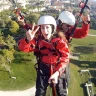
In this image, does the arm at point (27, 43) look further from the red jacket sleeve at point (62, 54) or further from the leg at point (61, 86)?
the leg at point (61, 86)

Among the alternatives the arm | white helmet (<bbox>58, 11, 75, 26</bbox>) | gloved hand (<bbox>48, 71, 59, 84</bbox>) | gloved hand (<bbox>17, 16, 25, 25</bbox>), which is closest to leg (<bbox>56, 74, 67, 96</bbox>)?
gloved hand (<bbox>48, 71, 59, 84</bbox>)

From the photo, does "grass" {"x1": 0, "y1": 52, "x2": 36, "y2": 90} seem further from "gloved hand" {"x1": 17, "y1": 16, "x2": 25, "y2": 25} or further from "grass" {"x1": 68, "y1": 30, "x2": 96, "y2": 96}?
"gloved hand" {"x1": 17, "y1": 16, "x2": 25, "y2": 25}

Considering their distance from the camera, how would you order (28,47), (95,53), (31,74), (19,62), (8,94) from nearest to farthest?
(28,47)
(8,94)
(31,74)
(19,62)
(95,53)

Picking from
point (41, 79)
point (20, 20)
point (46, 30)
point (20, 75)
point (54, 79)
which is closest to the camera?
point (54, 79)

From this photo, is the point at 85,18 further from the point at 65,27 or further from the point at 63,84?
the point at 63,84

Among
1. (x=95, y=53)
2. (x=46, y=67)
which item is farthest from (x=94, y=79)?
(x=46, y=67)

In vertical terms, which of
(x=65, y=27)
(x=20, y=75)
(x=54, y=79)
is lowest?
(x=20, y=75)

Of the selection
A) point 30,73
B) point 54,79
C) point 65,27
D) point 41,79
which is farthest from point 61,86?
point 30,73

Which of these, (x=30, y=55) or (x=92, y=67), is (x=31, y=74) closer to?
(x=30, y=55)
